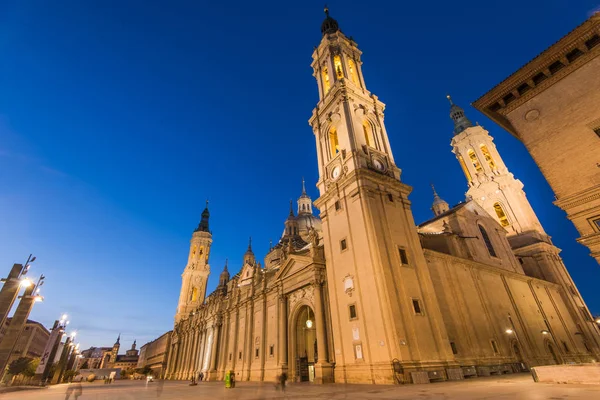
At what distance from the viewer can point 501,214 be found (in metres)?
45.8

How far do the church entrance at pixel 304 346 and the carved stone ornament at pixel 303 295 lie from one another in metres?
0.90

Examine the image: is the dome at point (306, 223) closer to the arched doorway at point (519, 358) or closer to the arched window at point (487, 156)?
the arched window at point (487, 156)

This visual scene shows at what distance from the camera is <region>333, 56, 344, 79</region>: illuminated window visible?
3328cm

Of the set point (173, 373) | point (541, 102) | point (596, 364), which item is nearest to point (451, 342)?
point (596, 364)

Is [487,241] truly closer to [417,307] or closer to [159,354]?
[417,307]

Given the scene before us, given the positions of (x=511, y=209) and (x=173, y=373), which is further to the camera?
(x=173, y=373)

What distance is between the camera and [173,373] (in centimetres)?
5819

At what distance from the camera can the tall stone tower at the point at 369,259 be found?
17891 mm

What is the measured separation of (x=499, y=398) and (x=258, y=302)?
28341mm

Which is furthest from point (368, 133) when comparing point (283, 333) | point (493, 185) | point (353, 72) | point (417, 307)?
point (493, 185)

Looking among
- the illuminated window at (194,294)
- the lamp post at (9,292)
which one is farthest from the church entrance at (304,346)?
the illuminated window at (194,294)

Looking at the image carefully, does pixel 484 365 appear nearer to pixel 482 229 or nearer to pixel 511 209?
pixel 482 229

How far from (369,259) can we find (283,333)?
12678 mm

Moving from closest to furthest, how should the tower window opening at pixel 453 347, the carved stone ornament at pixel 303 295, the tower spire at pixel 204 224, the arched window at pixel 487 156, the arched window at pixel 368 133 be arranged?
the tower window opening at pixel 453 347 < the carved stone ornament at pixel 303 295 < the arched window at pixel 368 133 < the arched window at pixel 487 156 < the tower spire at pixel 204 224
